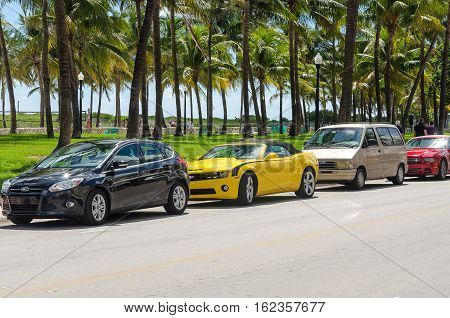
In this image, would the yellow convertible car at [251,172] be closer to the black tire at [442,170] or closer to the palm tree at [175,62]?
the black tire at [442,170]

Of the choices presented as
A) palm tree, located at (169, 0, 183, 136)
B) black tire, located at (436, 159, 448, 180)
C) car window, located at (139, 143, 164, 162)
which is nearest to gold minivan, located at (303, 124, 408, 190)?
black tire, located at (436, 159, 448, 180)

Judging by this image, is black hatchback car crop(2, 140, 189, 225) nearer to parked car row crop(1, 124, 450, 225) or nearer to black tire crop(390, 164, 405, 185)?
parked car row crop(1, 124, 450, 225)

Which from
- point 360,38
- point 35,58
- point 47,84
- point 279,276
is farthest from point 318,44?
point 279,276

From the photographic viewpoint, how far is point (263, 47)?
212ft

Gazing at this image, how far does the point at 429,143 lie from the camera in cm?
2667

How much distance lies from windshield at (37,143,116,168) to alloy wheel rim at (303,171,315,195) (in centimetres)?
620

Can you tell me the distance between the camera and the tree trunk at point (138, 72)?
2525 centimetres

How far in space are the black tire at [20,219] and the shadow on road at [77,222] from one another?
93mm

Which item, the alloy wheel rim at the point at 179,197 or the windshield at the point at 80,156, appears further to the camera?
the alloy wheel rim at the point at 179,197

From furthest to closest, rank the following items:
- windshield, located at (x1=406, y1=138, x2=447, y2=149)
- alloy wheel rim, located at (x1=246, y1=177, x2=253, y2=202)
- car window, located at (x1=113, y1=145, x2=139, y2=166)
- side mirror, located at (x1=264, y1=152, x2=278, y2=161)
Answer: windshield, located at (x1=406, y1=138, x2=447, y2=149), side mirror, located at (x1=264, y1=152, x2=278, y2=161), alloy wheel rim, located at (x1=246, y1=177, x2=253, y2=202), car window, located at (x1=113, y1=145, x2=139, y2=166)

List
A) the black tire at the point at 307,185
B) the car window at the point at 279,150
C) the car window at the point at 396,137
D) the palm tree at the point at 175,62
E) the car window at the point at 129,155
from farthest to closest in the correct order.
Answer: the palm tree at the point at 175,62 → the car window at the point at 396,137 → the black tire at the point at 307,185 → the car window at the point at 279,150 → the car window at the point at 129,155

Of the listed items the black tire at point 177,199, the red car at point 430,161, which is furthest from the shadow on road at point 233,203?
the red car at point 430,161

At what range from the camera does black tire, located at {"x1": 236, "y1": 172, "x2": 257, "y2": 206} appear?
16094 millimetres

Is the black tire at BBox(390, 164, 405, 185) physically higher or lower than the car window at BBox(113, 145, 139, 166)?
lower
